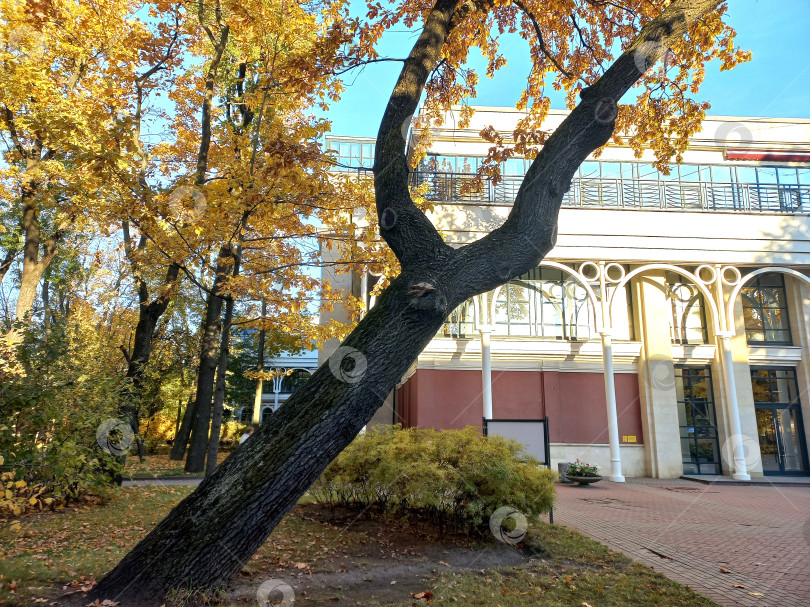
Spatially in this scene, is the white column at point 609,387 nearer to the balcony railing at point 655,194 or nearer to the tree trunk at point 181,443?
the balcony railing at point 655,194

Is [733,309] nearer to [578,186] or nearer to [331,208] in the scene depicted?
[578,186]

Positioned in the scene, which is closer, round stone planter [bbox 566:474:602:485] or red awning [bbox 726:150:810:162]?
round stone planter [bbox 566:474:602:485]

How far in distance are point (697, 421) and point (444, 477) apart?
1609 cm

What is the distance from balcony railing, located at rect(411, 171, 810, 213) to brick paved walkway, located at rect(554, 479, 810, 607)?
9628 mm

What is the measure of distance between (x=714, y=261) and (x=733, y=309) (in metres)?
2.14

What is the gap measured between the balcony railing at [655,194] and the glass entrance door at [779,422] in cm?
606

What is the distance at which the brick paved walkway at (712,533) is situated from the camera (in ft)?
19.4

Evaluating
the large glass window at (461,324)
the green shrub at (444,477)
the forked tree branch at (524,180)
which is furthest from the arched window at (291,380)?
the forked tree branch at (524,180)

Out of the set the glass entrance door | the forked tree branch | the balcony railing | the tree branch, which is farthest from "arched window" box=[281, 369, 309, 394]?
the forked tree branch

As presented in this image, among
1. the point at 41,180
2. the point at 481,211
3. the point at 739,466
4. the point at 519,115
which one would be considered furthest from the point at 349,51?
the point at 739,466

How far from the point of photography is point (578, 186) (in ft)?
64.2

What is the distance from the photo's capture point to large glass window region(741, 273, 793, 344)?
2031 centimetres

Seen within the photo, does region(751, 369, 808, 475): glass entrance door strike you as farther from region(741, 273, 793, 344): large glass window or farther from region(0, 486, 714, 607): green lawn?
region(0, 486, 714, 607): green lawn

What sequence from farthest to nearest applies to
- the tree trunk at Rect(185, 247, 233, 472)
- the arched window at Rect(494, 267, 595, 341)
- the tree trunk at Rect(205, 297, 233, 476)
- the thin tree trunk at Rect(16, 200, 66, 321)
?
1. the arched window at Rect(494, 267, 595, 341)
2. the thin tree trunk at Rect(16, 200, 66, 321)
3. the tree trunk at Rect(185, 247, 233, 472)
4. the tree trunk at Rect(205, 297, 233, 476)
